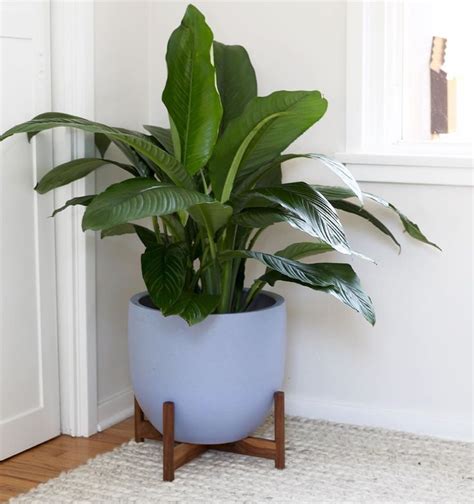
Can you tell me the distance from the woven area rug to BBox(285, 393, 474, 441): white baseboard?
1.8 inches

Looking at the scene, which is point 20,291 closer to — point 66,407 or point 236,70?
point 66,407

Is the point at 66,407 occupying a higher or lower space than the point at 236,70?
lower

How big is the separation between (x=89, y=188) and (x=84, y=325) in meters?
0.39

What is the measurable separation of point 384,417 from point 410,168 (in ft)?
2.44

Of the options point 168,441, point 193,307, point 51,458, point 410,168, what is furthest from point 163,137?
point 51,458

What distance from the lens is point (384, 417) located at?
2.72 meters

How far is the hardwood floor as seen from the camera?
231cm

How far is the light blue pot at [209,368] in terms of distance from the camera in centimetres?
225

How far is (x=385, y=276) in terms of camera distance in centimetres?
268

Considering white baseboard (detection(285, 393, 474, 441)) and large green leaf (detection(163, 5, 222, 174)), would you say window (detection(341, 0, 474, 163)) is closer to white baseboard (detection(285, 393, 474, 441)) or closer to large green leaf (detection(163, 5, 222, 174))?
large green leaf (detection(163, 5, 222, 174))

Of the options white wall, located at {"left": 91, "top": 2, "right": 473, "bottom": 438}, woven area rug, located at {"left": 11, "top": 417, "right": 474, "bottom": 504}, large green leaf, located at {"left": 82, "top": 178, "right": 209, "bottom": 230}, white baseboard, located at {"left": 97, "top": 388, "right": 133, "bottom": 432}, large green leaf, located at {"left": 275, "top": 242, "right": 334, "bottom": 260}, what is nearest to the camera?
large green leaf, located at {"left": 82, "top": 178, "right": 209, "bottom": 230}

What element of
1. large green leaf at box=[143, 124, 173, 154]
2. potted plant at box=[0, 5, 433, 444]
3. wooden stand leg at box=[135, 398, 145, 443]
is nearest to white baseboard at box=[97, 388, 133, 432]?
wooden stand leg at box=[135, 398, 145, 443]

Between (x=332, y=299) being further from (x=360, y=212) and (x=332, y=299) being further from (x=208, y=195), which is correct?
(x=208, y=195)

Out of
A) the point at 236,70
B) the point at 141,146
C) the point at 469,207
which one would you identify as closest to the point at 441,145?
the point at 469,207
